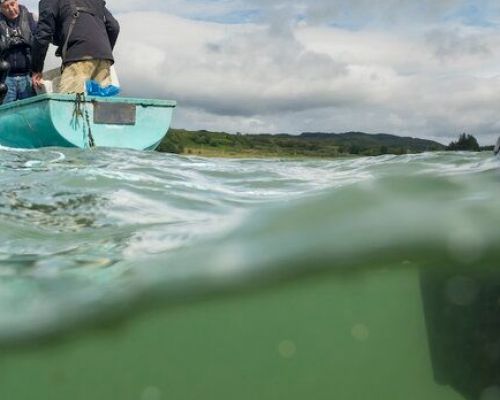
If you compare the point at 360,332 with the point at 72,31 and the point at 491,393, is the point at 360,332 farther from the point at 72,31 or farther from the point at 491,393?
the point at 72,31

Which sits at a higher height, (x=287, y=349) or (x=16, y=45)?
(x=16, y=45)

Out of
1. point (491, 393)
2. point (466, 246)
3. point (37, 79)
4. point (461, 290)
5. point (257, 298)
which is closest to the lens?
point (491, 393)

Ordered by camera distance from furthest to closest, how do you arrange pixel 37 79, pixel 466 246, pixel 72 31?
pixel 37 79, pixel 72 31, pixel 466 246

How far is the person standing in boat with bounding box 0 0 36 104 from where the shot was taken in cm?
1012

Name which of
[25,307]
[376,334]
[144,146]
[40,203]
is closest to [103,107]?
[144,146]

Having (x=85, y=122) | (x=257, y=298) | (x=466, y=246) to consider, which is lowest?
(x=257, y=298)

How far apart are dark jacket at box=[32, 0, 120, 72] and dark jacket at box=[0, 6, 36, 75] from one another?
1.94 feet

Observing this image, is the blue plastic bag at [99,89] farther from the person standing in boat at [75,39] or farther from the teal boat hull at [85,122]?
the teal boat hull at [85,122]

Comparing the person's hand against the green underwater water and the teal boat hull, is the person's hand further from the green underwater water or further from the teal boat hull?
the green underwater water

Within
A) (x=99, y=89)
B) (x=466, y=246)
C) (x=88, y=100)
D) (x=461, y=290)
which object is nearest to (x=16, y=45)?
(x=99, y=89)

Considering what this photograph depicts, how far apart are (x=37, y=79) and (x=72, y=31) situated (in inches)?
51.2

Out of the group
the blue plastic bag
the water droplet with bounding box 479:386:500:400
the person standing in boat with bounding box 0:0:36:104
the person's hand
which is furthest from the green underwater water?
the person standing in boat with bounding box 0:0:36:104

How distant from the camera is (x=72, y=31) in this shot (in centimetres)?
955

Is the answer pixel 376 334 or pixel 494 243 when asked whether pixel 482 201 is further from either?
pixel 376 334
